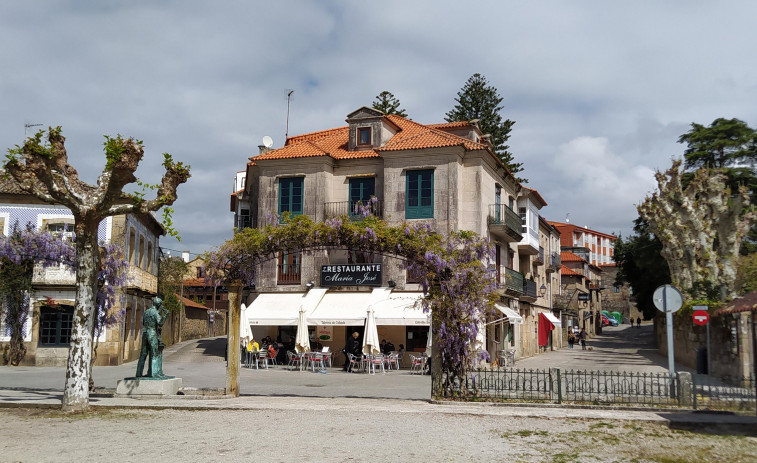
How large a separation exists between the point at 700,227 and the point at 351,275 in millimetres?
15418

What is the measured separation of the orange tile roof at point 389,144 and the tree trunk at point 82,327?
18222 mm

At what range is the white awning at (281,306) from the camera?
92.7 ft

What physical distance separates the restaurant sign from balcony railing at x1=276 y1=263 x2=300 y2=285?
4.74 ft

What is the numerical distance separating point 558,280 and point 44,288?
1562 inches

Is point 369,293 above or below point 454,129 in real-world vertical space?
below

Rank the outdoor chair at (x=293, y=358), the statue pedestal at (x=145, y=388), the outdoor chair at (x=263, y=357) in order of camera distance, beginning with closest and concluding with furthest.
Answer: the statue pedestal at (x=145, y=388) < the outdoor chair at (x=263, y=357) < the outdoor chair at (x=293, y=358)

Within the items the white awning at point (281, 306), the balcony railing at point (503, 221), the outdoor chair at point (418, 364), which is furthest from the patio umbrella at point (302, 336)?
the balcony railing at point (503, 221)

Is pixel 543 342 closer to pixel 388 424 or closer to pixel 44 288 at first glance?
pixel 44 288

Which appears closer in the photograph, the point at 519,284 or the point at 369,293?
the point at 369,293

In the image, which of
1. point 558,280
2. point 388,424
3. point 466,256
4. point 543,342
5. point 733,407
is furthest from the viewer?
point 558,280

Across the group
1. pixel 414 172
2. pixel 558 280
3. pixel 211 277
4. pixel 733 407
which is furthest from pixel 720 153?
pixel 211 277

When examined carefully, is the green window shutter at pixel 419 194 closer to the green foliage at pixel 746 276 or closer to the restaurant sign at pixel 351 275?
the restaurant sign at pixel 351 275

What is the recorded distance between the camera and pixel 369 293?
29.9 meters

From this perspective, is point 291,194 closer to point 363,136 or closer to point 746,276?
point 363,136
